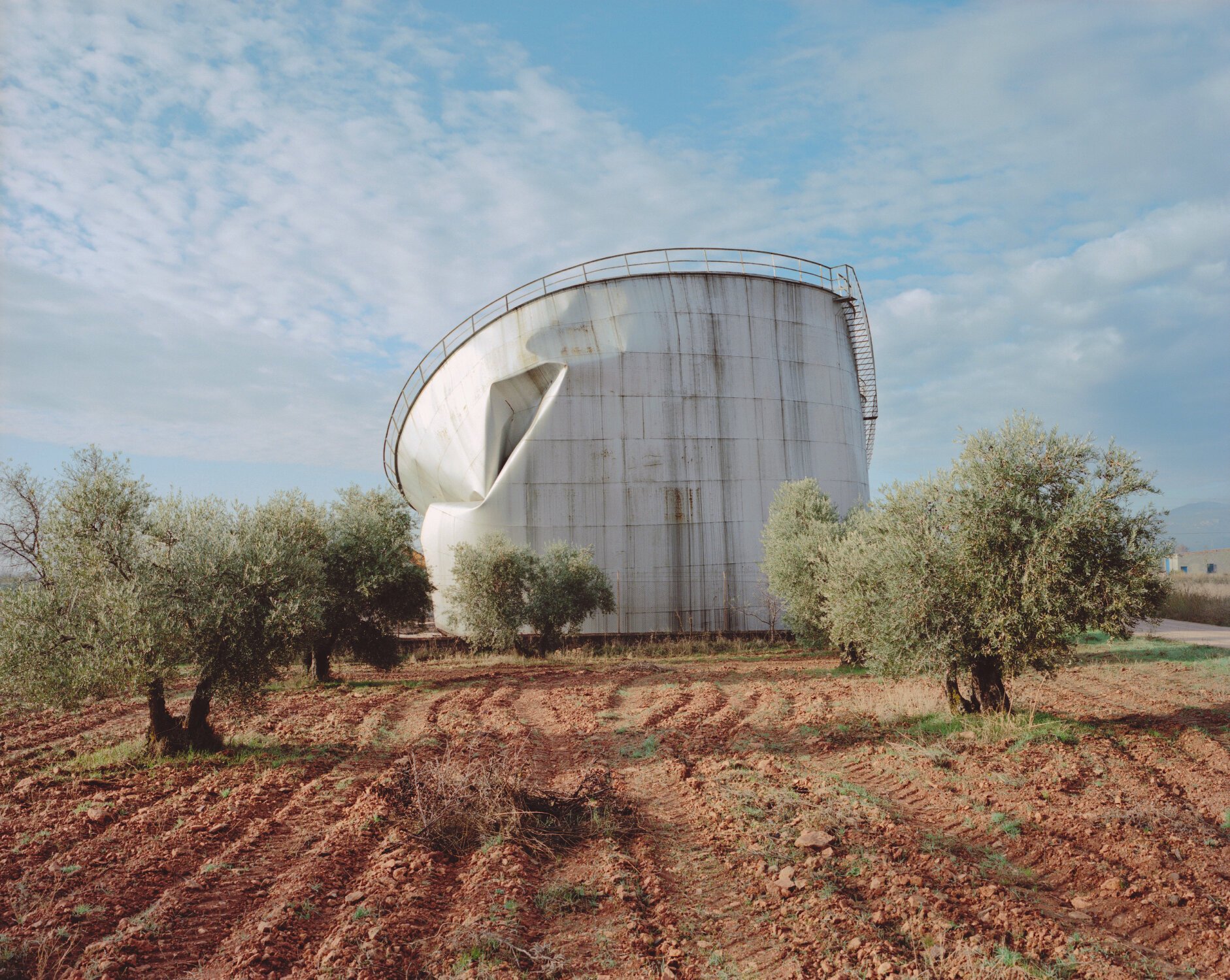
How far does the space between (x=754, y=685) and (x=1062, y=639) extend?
23.0 ft

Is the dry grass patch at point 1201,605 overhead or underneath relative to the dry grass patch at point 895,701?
overhead

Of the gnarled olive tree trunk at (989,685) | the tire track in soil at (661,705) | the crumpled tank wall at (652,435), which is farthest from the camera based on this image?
the crumpled tank wall at (652,435)

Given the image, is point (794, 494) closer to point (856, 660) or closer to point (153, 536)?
point (856, 660)

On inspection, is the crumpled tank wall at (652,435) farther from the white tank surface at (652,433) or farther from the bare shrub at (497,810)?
the bare shrub at (497,810)

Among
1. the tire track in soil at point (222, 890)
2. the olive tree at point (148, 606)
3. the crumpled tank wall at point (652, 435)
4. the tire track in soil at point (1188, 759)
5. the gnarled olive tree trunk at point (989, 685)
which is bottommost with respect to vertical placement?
the tire track in soil at point (222, 890)

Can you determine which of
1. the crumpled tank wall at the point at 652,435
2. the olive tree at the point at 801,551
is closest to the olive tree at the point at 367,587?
the crumpled tank wall at the point at 652,435

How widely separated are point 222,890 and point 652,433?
1990 centimetres

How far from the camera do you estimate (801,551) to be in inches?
696

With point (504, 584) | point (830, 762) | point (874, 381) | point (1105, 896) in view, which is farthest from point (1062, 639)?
point (874, 381)

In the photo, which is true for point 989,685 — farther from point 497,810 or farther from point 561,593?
point 561,593

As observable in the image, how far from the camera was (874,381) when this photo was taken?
32.1m

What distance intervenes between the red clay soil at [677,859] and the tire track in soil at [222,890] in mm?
23

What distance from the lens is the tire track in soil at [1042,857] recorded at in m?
4.21

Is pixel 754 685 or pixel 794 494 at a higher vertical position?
pixel 794 494
